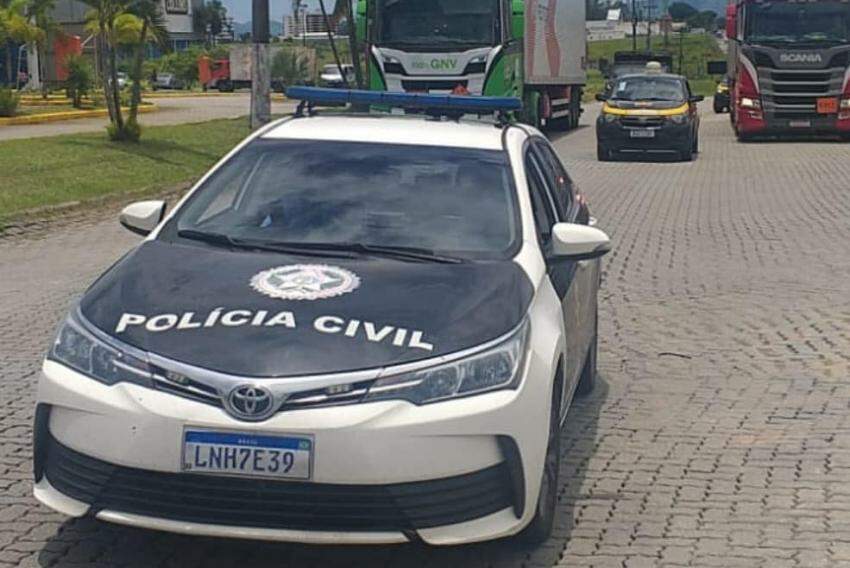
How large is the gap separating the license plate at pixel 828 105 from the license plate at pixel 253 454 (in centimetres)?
2694

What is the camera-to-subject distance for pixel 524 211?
228 inches

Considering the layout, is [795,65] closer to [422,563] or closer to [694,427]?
[694,427]

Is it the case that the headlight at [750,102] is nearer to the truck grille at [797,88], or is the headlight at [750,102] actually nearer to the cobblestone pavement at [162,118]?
the truck grille at [797,88]

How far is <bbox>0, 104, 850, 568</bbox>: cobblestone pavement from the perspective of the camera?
16.4 feet

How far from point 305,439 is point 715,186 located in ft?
55.6

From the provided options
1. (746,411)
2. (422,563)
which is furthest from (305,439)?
(746,411)

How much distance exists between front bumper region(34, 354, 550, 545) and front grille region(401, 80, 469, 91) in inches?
784

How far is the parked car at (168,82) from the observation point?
7200 centimetres

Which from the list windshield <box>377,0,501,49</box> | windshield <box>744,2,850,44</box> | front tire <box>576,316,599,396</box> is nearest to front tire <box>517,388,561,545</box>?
front tire <box>576,316,599,396</box>

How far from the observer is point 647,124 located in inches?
998

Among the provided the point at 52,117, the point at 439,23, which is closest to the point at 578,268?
the point at 439,23

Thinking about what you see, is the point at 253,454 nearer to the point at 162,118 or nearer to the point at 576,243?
the point at 576,243

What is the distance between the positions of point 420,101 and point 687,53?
10317cm

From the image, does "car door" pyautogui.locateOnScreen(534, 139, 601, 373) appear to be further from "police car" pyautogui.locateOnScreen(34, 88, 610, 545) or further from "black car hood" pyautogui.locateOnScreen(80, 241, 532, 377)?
"black car hood" pyautogui.locateOnScreen(80, 241, 532, 377)
